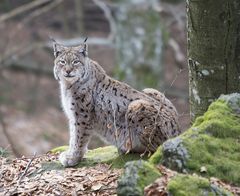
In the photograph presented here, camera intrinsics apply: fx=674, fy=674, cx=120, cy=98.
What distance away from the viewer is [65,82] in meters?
6.50

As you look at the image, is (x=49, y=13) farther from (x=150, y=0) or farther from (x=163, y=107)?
Answer: (x=163, y=107)

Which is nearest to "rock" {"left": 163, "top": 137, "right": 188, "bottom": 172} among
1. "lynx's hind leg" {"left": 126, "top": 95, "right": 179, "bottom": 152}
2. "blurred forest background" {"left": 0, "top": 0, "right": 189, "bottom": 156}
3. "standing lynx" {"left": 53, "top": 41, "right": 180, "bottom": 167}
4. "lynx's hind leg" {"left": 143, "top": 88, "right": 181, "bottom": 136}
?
"lynx's hind leg" {"left": 126, "top": 95, "right": 179, "bottom": 152}

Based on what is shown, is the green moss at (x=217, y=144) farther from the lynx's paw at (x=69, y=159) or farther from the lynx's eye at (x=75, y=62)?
the lynx's eye at (x=75, y=62)

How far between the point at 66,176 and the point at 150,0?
7.51 meters

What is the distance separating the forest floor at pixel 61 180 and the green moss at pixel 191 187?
0.12m

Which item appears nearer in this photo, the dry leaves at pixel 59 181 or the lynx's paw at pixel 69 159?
the dry leaves at pixel 59 181

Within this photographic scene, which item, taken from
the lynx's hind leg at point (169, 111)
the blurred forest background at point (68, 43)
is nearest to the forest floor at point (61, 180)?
the lynx's hind leg at point (169, 111)

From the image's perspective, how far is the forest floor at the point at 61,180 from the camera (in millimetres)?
5203

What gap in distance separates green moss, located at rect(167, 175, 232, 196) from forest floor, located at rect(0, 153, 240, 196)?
4.8 inches

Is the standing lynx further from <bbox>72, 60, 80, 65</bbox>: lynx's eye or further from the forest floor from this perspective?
the forest floor

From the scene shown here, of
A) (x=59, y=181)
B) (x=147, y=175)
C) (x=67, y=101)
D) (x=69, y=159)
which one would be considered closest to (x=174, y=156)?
(x=147, y=175)

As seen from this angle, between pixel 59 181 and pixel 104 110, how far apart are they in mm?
1090

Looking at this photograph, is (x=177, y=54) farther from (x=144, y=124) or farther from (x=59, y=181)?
(x=59, y=181)

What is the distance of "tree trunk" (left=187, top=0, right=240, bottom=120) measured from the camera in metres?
5.87
